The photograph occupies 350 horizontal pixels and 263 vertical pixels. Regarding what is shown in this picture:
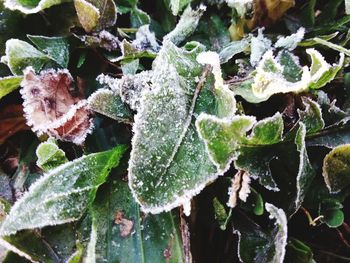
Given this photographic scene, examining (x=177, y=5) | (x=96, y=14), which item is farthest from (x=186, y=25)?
(x=96, y=14)

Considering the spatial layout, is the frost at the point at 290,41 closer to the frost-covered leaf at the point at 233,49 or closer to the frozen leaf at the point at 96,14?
the frost-covered leaf at the point at 233,49

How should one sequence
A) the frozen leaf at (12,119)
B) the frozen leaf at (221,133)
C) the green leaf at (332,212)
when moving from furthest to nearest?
the frozen leaf at (12,119)
the green leaf at (332,212)
the frozen leaf at (221,133)

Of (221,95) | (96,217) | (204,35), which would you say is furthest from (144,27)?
(96,217)

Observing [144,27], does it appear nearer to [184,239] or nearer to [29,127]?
[29,127]

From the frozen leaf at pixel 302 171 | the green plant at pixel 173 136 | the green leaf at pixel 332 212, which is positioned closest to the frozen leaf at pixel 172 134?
the green plant at pixel 173 136

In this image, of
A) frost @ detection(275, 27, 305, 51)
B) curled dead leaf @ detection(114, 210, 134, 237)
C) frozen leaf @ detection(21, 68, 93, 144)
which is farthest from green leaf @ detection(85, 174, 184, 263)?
frost @ detection(275, 27, 305, 51)
